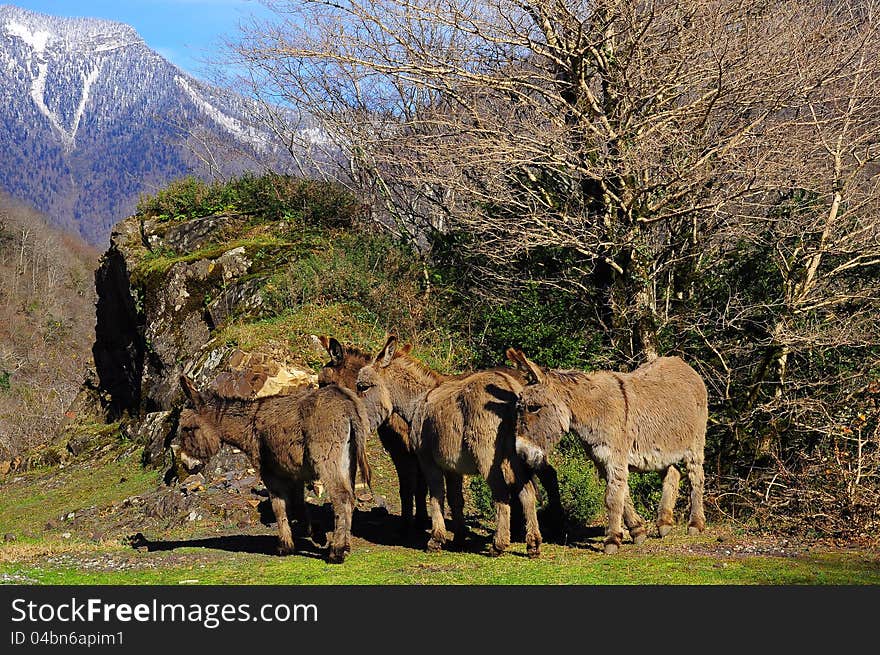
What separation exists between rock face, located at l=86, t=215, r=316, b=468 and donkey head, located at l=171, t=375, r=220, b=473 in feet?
17.5

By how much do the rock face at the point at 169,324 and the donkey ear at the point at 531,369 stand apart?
749 centimetres

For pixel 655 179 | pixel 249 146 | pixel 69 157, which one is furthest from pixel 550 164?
pixel 69 157

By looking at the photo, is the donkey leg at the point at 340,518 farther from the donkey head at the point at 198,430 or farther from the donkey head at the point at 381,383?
the donkey head at the point at 198,430

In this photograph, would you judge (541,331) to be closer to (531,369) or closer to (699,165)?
(699,165)

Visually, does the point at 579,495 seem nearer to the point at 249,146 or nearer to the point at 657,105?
the point at 657,105

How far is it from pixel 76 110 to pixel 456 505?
186920 mm

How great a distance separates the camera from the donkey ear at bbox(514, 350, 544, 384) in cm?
938

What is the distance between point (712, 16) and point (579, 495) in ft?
27.0

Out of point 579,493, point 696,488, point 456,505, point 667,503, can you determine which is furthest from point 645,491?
point 456,505

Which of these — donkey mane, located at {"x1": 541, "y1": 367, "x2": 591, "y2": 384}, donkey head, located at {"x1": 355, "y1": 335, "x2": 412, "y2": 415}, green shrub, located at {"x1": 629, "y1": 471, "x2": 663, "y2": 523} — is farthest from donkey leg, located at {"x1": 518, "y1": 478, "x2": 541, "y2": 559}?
green shrub, located at {"x1": 629, "y1": 471, "x2": 663, "y2": 523}

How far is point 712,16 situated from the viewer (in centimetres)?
1479

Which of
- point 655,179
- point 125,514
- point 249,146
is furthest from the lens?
point 249,146

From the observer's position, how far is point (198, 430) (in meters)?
10.2

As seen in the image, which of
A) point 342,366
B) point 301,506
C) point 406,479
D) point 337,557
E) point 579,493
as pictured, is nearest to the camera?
point 337,557
